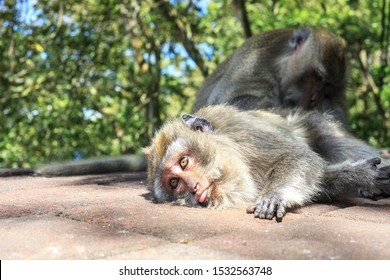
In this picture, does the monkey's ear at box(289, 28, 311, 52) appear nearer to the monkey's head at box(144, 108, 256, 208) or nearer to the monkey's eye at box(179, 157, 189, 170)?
the monkey's head at box(144, 108, 256, 208)

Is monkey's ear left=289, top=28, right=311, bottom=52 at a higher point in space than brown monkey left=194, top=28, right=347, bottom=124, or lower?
higher

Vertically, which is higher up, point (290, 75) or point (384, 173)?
point (290, 75)

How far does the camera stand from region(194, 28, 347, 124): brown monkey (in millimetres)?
5488

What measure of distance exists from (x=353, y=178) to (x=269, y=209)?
77cm

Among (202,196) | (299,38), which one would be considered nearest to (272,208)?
(202,196)

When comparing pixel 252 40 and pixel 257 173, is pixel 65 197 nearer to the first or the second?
pixel 257 173

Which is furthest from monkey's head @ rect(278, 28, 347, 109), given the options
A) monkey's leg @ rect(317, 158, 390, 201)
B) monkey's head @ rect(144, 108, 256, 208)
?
monkey's head @ rect(144, 108, 256, 208)

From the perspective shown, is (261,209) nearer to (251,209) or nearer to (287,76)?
(251,209)

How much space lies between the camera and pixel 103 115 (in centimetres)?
839

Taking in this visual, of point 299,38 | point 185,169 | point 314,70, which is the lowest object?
point 185,169

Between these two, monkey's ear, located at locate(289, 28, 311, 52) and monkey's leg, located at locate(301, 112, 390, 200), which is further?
monkey's ear, located at locate(289, 28, 311, 52)

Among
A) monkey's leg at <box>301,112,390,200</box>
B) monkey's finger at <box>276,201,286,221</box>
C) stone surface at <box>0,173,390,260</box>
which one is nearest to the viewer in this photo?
stone surface at <box>0,173,390,260</box>

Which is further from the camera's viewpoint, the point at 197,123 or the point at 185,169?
the point at 197,123

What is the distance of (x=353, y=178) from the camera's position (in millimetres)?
3238
